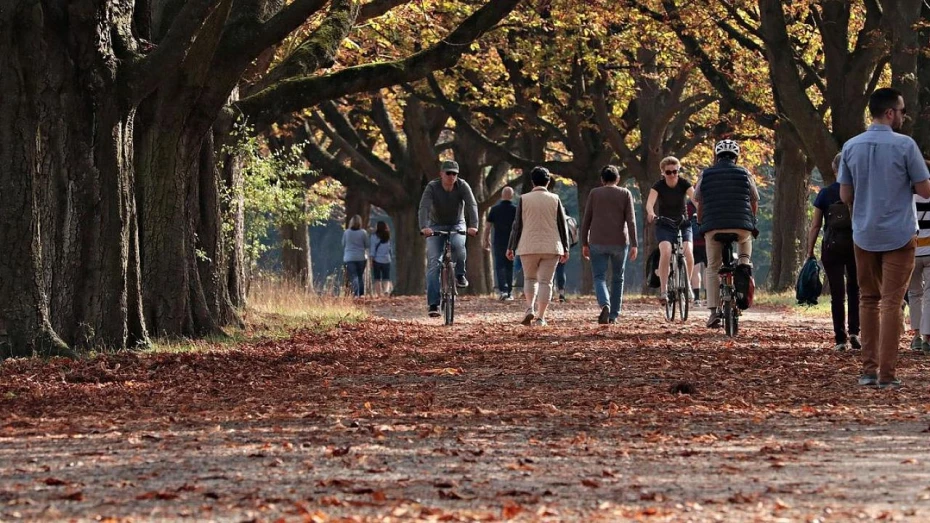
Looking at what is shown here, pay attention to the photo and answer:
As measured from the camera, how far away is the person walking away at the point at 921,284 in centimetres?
1398

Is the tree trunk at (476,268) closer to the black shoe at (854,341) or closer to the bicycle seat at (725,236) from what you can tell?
the bicycle seat at (725,236)

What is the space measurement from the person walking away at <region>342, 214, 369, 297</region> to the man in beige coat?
15388 mm

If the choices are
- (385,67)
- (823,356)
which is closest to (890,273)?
(823,356)

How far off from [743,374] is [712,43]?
57.0 ft

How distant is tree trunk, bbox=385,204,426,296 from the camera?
38906 mm

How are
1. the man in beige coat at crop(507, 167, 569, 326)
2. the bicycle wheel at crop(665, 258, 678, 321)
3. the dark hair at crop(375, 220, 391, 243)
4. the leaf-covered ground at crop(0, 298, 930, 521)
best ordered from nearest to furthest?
the leaf-covered ground at crop(0, 298, 930, 521)
the man in beige coat at crop(507, 167, 569, 326)
the bicycle wheel at crop(665, 258, 678, 321)
the dark hair at crop(375, 220, 391, 243)

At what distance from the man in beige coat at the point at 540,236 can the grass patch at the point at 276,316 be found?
7.57ft

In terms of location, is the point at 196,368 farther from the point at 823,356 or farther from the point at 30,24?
the point at 823,356

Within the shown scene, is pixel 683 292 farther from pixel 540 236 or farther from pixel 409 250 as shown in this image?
pixel 409 250

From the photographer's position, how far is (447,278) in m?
20.3

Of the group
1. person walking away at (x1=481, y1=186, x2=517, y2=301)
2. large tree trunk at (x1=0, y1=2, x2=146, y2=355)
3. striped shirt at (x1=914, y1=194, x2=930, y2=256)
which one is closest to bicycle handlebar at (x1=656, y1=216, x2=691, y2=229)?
striped shirt at (x1=914, y1=194, x2=930, y2=256)

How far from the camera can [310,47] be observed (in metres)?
19.0

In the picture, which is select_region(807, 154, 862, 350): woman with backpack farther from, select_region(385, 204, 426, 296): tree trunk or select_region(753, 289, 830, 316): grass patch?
select_region(385, 204, 426, 296): tree trunk

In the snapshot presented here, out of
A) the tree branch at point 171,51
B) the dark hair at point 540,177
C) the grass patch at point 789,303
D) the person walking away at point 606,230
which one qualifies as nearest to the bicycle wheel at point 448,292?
the dark hair at point 540,177
